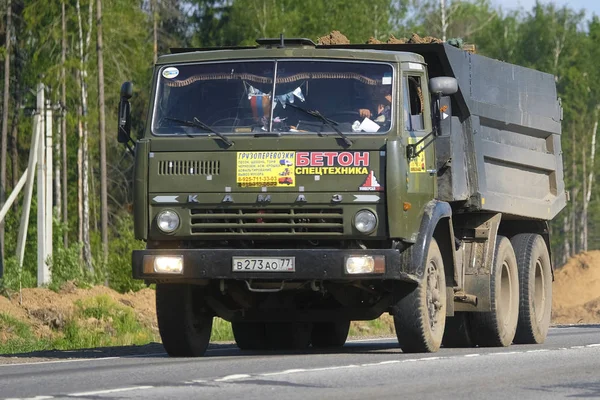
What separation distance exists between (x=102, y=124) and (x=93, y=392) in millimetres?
33325

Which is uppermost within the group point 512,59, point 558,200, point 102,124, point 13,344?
point 512,59

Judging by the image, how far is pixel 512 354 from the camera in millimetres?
13000

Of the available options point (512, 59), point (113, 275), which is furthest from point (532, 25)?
point (113, 275)

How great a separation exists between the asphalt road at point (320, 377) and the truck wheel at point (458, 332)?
10.1 feet

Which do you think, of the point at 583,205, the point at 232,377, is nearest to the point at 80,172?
the point at 583,205

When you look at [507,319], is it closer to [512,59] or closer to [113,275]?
[113,275]

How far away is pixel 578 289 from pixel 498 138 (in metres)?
26.6

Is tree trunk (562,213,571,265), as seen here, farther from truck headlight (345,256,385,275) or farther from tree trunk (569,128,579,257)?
truck headlight (345,256,385,275)

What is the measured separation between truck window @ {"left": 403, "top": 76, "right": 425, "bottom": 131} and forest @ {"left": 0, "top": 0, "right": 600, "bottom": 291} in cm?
1720

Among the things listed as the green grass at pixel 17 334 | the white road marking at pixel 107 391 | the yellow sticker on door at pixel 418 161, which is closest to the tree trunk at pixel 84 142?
the green grass at pixel 17 334

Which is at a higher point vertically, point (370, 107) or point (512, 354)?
point (370, 107)

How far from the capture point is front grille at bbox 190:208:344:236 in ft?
40.8

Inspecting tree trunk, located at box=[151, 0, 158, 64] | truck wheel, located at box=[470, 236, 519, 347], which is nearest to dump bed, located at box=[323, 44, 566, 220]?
truck wheel, located at box=[470, 236, 519, 347]

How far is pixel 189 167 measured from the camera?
497 inches
